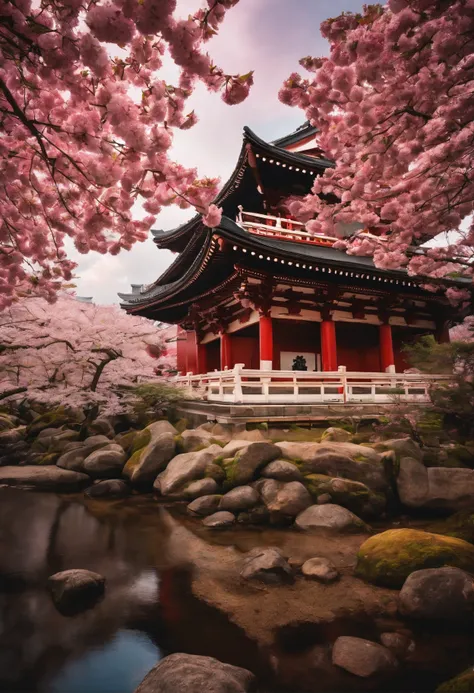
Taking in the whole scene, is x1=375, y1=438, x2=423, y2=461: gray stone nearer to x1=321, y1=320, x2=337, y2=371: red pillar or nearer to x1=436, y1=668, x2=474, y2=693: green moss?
x1=321, y1=320, x2=337, y2=371: red pillar

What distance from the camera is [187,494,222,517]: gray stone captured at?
7734mm

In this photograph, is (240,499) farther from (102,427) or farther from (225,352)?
(102,427)

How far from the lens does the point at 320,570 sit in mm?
5023

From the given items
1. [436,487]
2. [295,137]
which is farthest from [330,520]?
[295,137]

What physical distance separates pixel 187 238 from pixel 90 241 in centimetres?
1690

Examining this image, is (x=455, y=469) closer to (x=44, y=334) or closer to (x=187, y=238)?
(x=44, y=334)

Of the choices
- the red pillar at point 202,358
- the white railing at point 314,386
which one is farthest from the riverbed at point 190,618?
the red pillar at point 202,358

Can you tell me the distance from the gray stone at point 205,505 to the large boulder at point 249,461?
0.44 m

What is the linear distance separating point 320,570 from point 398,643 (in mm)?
1434

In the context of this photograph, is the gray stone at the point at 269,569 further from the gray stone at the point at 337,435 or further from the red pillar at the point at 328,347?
the red pillar at the point at 328,347

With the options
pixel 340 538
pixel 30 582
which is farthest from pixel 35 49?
pixel 340 538

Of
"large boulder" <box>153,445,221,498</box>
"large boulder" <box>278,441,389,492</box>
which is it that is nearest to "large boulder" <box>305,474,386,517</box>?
"large boulder" <box>278,441,389,492</box>

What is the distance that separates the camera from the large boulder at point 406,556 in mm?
4645

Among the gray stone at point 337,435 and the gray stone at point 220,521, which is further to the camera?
the gray stone at point 337,435
